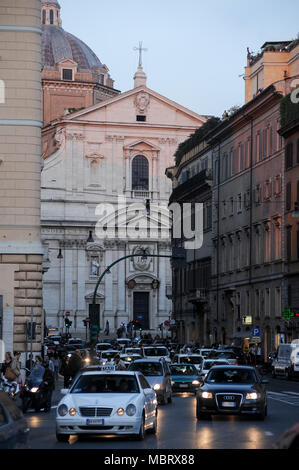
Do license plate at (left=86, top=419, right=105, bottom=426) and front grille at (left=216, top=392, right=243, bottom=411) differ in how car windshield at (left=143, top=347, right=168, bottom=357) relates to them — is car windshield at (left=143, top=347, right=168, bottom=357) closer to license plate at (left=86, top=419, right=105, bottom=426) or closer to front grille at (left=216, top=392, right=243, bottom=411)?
front grille at (left=216, top=392, right=243, bottom=411)

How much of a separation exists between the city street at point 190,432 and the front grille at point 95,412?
0.47m

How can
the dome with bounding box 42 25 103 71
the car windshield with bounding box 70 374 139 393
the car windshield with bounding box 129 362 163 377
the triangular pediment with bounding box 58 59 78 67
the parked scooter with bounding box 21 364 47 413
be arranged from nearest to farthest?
the car windshield with bounding box 70 374 139 393, the parked scooter with bounding box 21 364 47 413, the car windshield with bounding box 129 362 163 377, the triangular pediment with bounding box 58 59 78 67, the dome with bounding box 42 25 103 71

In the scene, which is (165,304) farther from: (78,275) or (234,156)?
(234,156)

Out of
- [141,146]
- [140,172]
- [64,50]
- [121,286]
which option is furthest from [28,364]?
[64,50]

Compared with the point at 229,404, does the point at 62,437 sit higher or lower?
lower

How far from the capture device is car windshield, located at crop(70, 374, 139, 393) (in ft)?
70.1

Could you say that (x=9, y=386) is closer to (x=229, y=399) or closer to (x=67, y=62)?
(x=229, y=399)

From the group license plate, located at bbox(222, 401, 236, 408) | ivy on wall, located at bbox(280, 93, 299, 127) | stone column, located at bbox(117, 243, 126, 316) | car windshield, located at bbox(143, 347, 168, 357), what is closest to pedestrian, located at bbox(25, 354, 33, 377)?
license plate, located at bbox(222, 401, 236, 408)

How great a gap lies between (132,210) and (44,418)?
3324 inches

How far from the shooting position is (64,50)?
431ft

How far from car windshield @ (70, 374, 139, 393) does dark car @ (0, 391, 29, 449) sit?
26.1 feet

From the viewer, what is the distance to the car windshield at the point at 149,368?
33656 mm

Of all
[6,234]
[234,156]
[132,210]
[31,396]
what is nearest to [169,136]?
[132,210]

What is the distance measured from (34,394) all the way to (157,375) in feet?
15.6
